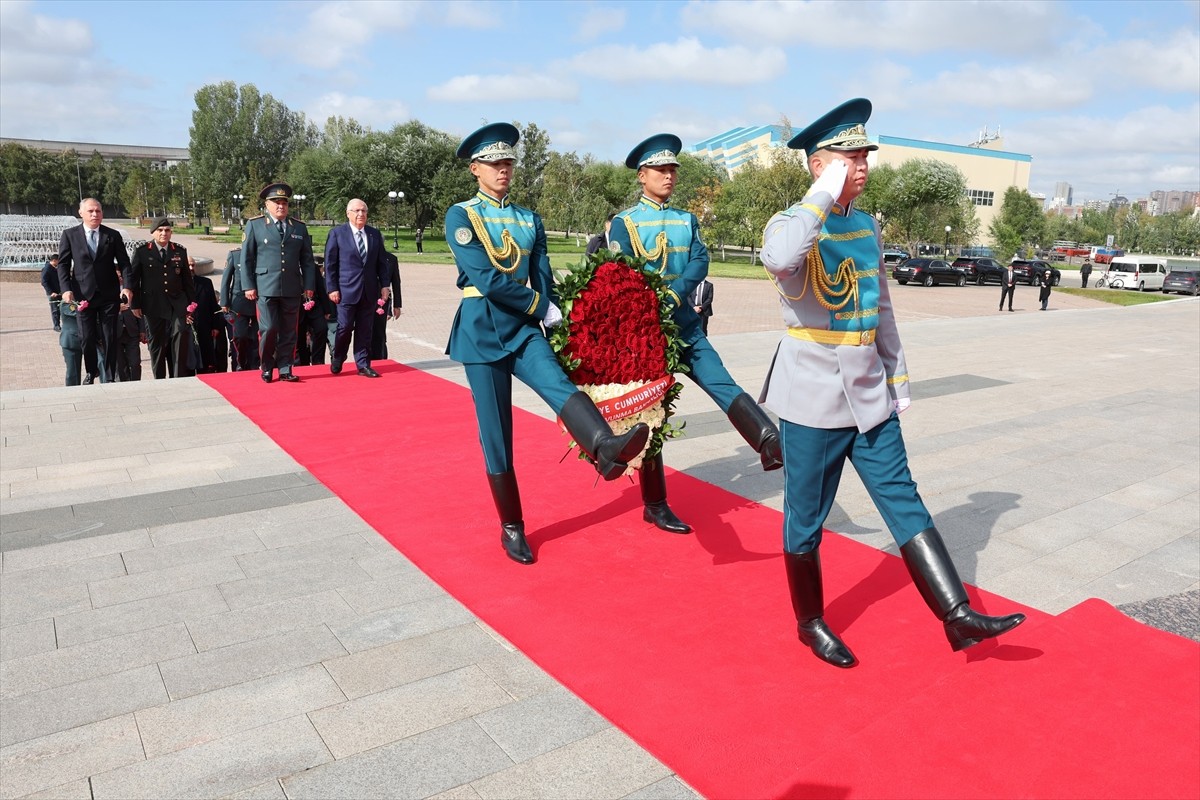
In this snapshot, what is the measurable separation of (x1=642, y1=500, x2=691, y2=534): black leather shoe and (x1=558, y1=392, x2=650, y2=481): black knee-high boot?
3.58 ft

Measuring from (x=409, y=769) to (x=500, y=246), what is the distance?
2.36 m

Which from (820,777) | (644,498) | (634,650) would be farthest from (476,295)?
(820,777)

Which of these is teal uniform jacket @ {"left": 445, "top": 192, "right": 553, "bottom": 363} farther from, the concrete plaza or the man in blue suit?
the man in blue suit

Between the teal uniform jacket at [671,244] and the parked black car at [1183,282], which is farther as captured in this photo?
the parked black car at [1183,282]

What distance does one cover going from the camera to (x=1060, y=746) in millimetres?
2701

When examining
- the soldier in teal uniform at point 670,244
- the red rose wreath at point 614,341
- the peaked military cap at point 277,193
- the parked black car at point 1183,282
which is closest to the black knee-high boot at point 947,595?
the red rose wreath at point 614,341

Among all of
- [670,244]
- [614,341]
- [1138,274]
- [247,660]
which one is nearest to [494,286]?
[614,341]

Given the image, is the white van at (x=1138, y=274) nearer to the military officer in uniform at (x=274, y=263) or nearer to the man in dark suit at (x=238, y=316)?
the man in dark suit at (x=238, y=316)

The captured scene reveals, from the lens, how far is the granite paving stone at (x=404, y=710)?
110 inches

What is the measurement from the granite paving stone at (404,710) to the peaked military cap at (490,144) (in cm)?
235

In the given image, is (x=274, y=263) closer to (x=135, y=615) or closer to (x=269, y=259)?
(x=269, y=259)

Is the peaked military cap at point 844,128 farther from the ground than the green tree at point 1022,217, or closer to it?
closer to it

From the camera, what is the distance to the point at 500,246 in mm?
4098

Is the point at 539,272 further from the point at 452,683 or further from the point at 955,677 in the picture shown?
the point at 955,677
